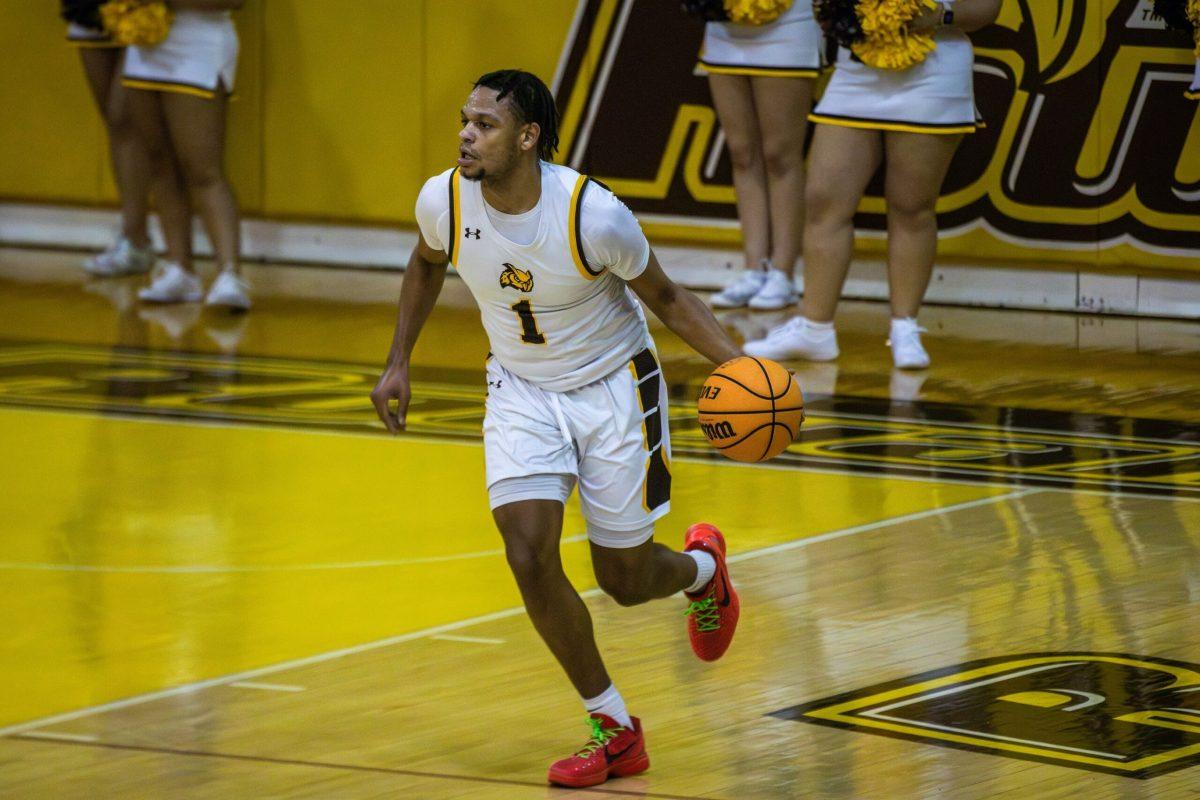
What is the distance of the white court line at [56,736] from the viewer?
4910mm

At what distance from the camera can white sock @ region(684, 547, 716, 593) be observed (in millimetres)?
5434

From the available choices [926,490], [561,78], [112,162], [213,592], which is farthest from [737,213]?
[213,592]

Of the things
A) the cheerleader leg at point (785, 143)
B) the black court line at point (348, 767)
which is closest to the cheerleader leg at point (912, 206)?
the cheerleader leg at point (785, 143)

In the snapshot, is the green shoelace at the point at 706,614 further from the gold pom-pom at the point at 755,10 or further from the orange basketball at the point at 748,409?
the gold pom-pom at the point at 755,10

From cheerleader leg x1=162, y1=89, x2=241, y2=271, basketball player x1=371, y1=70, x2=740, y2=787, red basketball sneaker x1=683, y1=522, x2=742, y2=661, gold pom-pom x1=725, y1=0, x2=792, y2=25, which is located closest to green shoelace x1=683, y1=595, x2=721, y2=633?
red basketball sneaker x1=683, y1=522, x2=742, y2=661

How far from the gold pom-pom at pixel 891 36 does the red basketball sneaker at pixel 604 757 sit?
17.1 ft

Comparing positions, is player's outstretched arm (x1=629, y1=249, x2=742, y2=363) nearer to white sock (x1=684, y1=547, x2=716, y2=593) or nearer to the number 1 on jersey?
the number 1 on jersey

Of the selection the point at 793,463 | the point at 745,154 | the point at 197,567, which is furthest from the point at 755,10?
the point at 197,567

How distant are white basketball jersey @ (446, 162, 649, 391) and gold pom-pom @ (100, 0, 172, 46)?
708cm

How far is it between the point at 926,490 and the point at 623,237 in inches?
122

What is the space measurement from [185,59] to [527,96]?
7.30 m

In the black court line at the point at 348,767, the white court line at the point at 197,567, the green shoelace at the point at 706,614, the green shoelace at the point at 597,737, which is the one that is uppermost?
the green shoelace at the point at 597,737

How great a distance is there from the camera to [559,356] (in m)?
5.02

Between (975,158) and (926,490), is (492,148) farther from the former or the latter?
(975,158)
